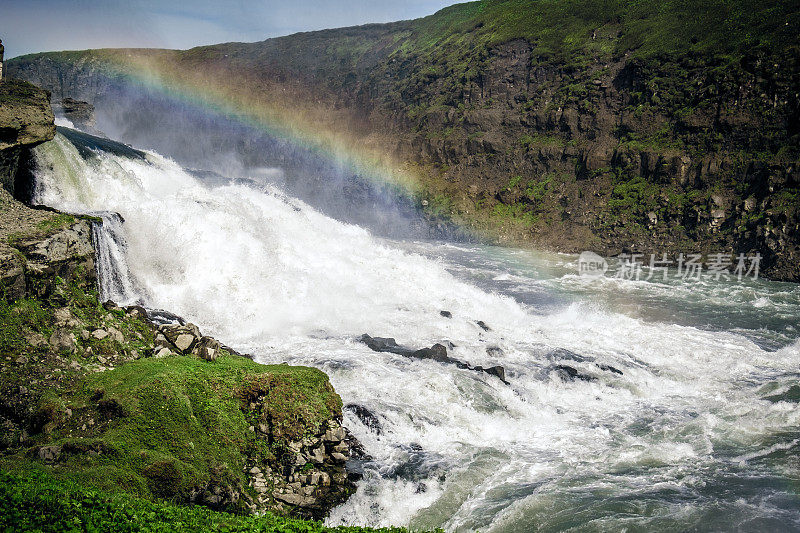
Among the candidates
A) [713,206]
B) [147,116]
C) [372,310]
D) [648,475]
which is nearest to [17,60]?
[147,116]

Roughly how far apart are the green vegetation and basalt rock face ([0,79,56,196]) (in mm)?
12188

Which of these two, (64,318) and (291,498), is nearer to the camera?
(291,498)

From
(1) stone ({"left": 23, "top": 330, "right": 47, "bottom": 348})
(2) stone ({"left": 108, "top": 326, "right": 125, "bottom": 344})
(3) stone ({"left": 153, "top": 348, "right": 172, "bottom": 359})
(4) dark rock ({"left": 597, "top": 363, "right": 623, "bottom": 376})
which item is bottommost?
(4) dark rock ({"left": 597, "top": 363, "right": 623, "bottom": 376})

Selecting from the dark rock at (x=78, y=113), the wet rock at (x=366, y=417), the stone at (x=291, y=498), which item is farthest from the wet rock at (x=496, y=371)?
the dark rock at (x=78, y=113)

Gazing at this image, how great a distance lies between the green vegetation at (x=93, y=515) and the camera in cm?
530

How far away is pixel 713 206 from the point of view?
38.2 m

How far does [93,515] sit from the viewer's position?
18.3 ft

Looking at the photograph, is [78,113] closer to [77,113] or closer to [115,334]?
[77,113]

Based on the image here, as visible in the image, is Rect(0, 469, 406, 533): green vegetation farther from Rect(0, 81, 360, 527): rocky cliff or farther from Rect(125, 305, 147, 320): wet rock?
Rect(125, 305, 147, 320): wet rock

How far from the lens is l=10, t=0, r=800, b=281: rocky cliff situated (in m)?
38.2

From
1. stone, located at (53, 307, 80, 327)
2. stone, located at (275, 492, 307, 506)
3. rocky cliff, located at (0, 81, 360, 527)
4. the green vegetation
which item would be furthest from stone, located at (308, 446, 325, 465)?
stone, located at (53, 307, 80, 327)

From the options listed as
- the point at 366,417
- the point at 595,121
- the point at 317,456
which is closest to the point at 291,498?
the point at 317,456

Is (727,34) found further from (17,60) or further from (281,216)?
(17,60)

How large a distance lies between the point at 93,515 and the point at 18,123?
13.9 m
